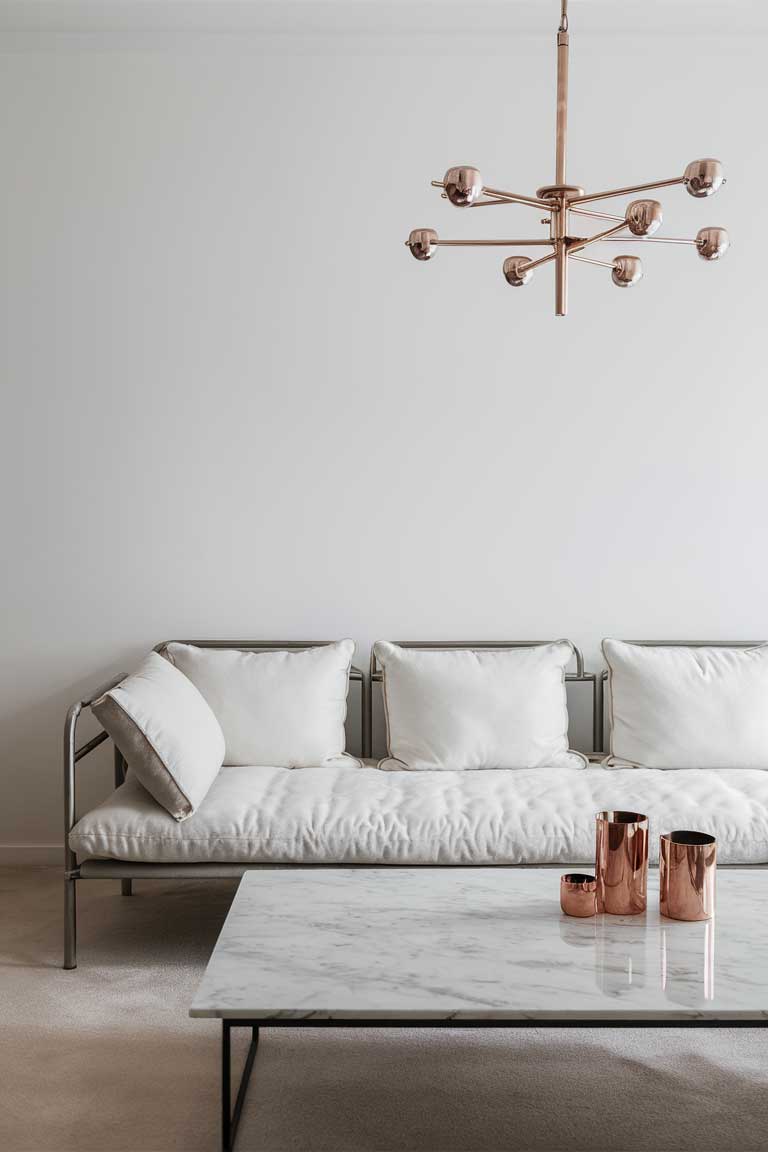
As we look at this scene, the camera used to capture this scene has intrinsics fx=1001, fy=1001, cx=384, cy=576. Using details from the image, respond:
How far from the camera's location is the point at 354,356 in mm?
3572

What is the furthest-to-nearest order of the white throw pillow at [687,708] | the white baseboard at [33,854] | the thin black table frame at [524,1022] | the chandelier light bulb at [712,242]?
the white baseboard at [33,854], the white throw pillow at [687,708], the chandelier light bulb at [712,242], the thin black table frame at [524,1022]

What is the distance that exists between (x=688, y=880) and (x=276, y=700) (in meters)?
1.58

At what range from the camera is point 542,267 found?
3473 mm

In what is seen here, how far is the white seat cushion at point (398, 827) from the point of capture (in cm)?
274

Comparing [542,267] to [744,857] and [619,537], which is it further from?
[744,857]

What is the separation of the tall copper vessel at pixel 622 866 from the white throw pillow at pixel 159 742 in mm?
1182

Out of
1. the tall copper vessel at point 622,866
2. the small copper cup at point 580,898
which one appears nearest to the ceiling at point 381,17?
the tall copper vessel at point 622,866

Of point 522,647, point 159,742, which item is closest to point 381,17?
point 522,647

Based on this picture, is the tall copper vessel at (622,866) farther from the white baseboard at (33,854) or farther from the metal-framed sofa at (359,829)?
the white baseboard at (33,854)

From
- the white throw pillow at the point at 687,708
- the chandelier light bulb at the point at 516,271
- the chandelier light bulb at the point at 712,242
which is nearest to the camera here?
the chandelier light bulb at the point at 712,242

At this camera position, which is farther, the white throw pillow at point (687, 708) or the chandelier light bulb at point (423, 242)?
the white throw pillow at point (687, 708)

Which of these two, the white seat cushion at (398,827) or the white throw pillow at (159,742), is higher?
the white throw pillow at (159,742)

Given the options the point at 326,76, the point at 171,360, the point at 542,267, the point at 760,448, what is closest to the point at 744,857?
the point at 760,448

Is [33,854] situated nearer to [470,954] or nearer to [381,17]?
[470,954]
